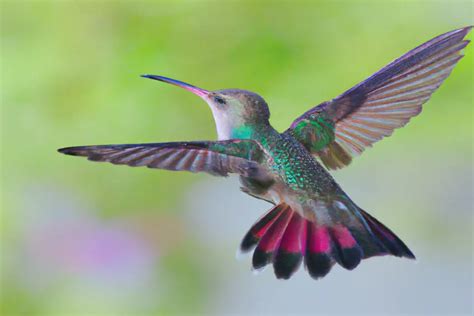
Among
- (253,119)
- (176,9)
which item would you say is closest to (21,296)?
(176,9)

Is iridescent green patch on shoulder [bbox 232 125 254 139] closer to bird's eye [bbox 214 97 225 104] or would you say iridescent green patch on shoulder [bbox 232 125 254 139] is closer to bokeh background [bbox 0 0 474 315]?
bird's eye [bbox 214 97 225 104]

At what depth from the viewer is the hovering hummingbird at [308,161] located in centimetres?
99

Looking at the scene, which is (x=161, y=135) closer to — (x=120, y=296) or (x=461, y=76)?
(x=120, y=296)

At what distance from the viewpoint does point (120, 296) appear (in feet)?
6.46

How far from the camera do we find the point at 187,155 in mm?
885

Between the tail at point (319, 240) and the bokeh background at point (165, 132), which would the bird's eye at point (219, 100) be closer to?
the tail at point (319, 240)

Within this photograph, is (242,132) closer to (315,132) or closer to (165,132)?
(315,132)

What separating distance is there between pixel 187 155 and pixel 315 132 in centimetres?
→ 38

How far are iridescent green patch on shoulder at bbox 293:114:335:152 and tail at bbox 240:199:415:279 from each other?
0.14m

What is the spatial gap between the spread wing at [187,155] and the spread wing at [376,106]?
220 millimetres

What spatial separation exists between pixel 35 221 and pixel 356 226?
1206 mm

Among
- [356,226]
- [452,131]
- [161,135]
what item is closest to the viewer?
[356,226]

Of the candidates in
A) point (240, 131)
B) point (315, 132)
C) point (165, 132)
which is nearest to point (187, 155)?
point (240, 131)

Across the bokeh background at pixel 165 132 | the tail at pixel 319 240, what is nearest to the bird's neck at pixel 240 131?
the tail at pixel 319 240
